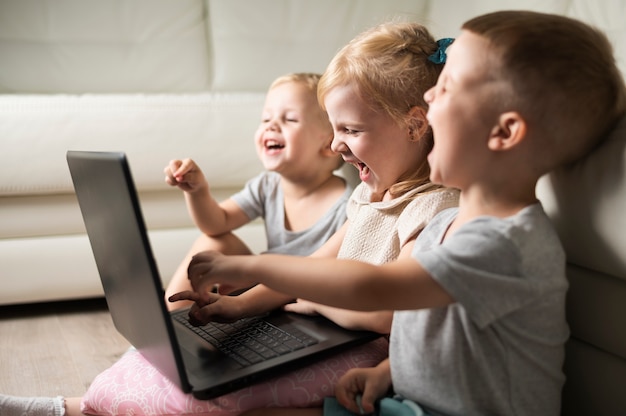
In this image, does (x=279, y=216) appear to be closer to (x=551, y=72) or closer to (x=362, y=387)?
(x=362, y=387)

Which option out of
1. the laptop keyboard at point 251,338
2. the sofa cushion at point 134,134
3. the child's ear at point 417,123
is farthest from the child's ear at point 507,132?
the sofa cushion at point 134,134

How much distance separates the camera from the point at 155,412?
0.81 meters

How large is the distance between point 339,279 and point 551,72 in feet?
1.03

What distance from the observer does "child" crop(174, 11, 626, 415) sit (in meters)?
0.66

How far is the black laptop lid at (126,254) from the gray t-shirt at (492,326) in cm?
28

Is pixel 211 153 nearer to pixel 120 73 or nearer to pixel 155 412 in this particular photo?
pixel 120 73

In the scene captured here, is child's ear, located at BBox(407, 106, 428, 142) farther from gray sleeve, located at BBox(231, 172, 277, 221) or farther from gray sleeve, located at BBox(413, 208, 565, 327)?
gray sleeve, located at BBox(231, 172, 277, 221)

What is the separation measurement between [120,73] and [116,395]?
116 centimetres

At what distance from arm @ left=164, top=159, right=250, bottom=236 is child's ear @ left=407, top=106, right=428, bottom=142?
47 cm

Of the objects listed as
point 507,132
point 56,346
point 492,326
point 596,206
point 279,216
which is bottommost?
point 56,346

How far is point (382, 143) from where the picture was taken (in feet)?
3.11

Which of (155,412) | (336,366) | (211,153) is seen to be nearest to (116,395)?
(155,412)

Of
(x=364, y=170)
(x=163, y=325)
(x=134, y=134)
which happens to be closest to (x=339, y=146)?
(x=364, y=170)

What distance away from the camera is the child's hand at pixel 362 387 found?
2.55ft
